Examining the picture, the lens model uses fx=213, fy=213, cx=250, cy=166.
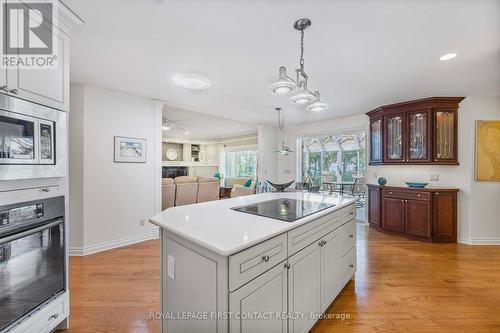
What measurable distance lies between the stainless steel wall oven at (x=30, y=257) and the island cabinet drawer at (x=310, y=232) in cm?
167

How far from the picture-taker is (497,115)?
358 cm

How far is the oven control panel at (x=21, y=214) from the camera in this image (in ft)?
4.05

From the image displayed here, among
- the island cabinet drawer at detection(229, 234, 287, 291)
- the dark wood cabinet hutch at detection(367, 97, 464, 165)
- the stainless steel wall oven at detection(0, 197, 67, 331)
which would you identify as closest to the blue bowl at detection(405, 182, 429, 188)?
the dark wood cabinet hutch at detection(367, 97, 464, 165)

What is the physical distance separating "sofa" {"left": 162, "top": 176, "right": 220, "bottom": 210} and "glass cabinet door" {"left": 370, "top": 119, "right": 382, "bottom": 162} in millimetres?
3979

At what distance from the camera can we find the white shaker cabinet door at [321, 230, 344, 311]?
1745mm

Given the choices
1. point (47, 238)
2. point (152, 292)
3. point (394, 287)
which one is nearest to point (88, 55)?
point (47, 238)

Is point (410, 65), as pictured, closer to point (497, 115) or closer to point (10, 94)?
point (497, 115)

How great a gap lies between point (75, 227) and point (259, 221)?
306 centimetres

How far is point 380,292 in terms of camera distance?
7.24 feet

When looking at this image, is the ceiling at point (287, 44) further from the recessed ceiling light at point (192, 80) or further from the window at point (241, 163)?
the window at point (241, 163)

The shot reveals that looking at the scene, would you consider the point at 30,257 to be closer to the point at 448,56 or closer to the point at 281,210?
the point at 281,210

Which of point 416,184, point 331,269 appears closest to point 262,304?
point 331,269

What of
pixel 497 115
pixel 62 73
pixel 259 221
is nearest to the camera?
pixel 259 221

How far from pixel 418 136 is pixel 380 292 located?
9.77ft
